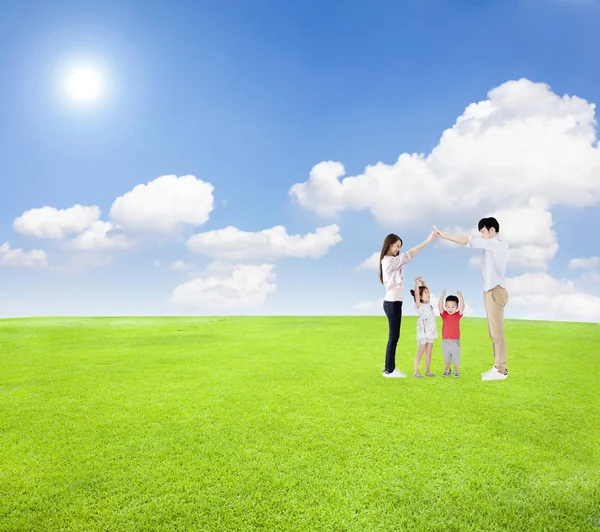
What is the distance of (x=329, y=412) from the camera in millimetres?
7688

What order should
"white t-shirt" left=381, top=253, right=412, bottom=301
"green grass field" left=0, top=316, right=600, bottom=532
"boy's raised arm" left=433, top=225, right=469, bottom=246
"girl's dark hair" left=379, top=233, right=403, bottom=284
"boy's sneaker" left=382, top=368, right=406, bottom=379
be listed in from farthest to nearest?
"boy's sneaker" left=382, top=368, right=406, bottom=379 < "girl's dark hair" left=379, top=233, right=403, bottom=284 < "white t-shirt" left=381, top=253, right=412, bottom=301 < "boy's raised arm" left=433, top=225, right=469, bottom=246 < "green grass field" left=0, top=316, right=600, bottom=532

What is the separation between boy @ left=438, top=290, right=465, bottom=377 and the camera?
8938mm

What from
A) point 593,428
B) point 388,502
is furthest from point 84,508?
point 593,428

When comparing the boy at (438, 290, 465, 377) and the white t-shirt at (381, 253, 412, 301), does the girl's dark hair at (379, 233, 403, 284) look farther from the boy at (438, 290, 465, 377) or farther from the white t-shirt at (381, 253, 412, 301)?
the boy at (438, 290, 465, 377)

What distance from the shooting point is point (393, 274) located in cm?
835

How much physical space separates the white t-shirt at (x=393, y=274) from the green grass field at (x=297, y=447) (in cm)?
187

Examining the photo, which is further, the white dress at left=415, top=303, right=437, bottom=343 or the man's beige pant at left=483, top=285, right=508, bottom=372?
the white dress at left=415, top=303, right=437, bottom=343

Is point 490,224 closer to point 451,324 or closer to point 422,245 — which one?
point 422,245

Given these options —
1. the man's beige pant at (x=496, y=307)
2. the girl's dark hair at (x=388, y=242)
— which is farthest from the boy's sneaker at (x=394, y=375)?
the girl's dark hair at (x=388, y=242)

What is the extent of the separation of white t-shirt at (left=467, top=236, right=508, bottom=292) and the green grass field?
219cm

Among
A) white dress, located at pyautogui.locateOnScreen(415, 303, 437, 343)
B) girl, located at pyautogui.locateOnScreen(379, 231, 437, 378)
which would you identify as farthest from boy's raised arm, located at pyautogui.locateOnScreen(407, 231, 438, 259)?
white dress, located at pyautogui.locateOnScreen(415, 303, 437, 343)

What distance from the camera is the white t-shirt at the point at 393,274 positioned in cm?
820

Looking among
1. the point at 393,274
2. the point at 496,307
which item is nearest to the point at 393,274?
the point at 393,274

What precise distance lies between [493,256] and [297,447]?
427 cm
